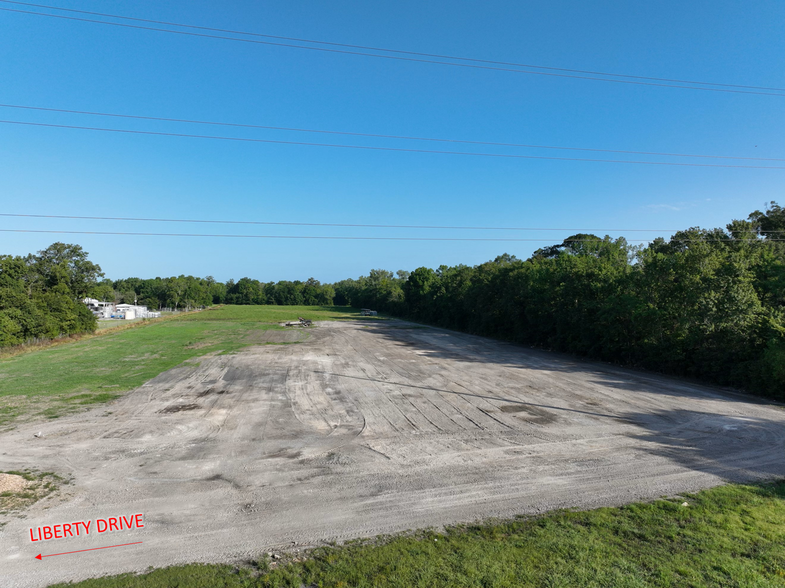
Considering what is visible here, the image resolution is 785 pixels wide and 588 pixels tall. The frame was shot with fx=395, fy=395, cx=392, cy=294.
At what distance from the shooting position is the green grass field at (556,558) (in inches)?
180

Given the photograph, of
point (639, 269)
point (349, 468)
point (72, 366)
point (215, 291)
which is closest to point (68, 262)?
point (72, 366)

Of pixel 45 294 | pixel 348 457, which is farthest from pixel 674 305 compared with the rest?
pixel 45 294

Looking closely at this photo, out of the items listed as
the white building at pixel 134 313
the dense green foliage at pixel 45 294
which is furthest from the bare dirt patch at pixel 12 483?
the white building at pixel 134 313

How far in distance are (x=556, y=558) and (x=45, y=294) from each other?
4272cm

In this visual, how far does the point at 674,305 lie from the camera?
18.7 m

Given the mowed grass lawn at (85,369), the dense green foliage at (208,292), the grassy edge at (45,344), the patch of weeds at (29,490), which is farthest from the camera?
the dense green foliage at (208,292)

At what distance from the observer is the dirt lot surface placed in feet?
19.2

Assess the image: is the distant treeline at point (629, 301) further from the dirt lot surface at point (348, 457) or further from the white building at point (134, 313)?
the white building at point (134, 313)

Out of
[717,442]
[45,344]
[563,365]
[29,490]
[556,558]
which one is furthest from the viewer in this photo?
[45,344]

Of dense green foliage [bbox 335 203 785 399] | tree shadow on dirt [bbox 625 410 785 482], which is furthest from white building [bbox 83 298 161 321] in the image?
tree shadow on dirt [bbox 625 410 785 482]

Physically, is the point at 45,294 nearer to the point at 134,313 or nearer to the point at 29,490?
the point at 29,490

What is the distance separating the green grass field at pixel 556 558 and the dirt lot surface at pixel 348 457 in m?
0.47

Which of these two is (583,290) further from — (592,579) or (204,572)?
(204,572)

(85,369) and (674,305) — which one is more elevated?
(674,305)
